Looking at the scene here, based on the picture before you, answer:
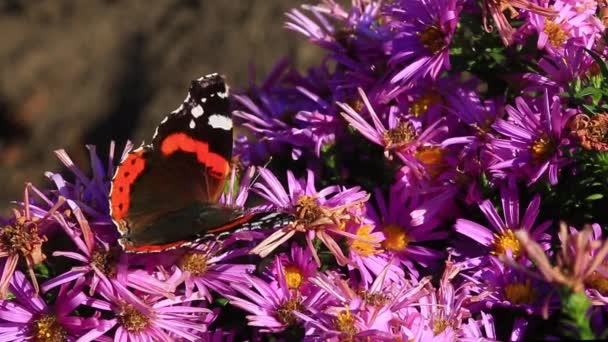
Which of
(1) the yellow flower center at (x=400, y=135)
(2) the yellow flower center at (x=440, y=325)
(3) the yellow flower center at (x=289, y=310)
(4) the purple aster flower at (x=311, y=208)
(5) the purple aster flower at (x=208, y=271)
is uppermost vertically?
(1) the yellow flower center at (x=400, y=135)

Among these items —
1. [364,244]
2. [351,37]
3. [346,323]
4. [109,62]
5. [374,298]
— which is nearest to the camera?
[346,323]

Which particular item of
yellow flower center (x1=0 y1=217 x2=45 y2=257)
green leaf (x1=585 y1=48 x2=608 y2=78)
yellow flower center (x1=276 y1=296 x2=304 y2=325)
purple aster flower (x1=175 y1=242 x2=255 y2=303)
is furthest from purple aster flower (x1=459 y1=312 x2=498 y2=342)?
yellow flower center (x1=0 y1=217 x2=45 y2=257)

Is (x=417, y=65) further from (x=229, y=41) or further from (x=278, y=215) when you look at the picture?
(x=229, y=41)

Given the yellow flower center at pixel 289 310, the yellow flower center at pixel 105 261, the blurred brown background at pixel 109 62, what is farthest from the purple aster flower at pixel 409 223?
the blurred brown background at pixel 109 62

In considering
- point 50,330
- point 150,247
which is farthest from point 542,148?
point 50,330

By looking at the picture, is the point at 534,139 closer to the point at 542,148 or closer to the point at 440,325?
the point at 542,148

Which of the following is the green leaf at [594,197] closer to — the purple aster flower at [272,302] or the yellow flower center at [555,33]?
the yellow flower center at [555,33]

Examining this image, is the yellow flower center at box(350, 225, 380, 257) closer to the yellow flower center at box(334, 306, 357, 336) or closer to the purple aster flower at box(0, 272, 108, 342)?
the yellow flower center at box(334, 306, 357, 336)
